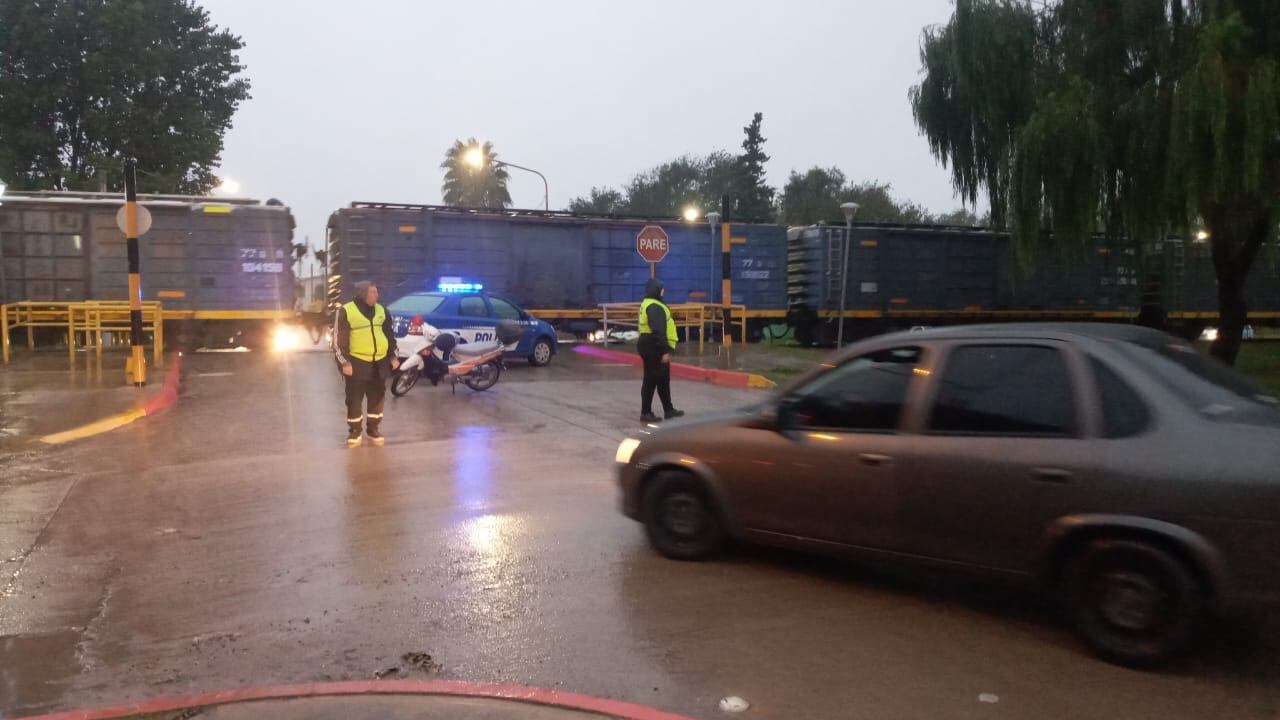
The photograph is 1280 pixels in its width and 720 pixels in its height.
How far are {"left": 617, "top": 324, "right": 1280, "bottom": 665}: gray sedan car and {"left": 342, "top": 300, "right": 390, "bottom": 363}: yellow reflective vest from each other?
17.6 feet

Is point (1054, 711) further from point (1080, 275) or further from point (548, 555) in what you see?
point (1080, 275)

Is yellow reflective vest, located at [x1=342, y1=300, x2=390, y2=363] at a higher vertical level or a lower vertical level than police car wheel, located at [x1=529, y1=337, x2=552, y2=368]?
higher

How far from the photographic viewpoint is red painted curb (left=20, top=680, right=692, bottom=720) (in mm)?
3924

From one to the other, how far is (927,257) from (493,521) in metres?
23.7

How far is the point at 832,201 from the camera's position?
70.2m

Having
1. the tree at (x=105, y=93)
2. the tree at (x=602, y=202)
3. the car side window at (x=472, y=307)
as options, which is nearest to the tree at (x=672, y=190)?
the tree at (x=602, y=202)

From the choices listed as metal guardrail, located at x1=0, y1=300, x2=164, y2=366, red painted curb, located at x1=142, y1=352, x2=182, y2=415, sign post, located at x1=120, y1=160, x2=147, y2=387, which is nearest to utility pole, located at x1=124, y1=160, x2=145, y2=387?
sign post, located at x1=120, y1=160, x2=147, y2=387

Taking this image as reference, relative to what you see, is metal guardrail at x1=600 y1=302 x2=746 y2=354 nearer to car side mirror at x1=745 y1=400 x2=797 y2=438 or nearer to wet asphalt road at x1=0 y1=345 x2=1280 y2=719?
wet asphalt road at x1=0 y1=345 x2=1280 y2=719

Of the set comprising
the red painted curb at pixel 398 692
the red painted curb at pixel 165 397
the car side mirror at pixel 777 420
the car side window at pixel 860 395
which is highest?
the car side window at pixel 860 395

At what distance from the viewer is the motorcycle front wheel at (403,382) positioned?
46.6 feet

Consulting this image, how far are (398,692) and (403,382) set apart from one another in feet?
34.5

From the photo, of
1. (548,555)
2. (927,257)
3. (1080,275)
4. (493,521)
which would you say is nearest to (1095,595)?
(548,555)

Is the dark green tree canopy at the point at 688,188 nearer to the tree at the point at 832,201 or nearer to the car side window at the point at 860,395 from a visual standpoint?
the tree at the point at 832,201

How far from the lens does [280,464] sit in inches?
372
